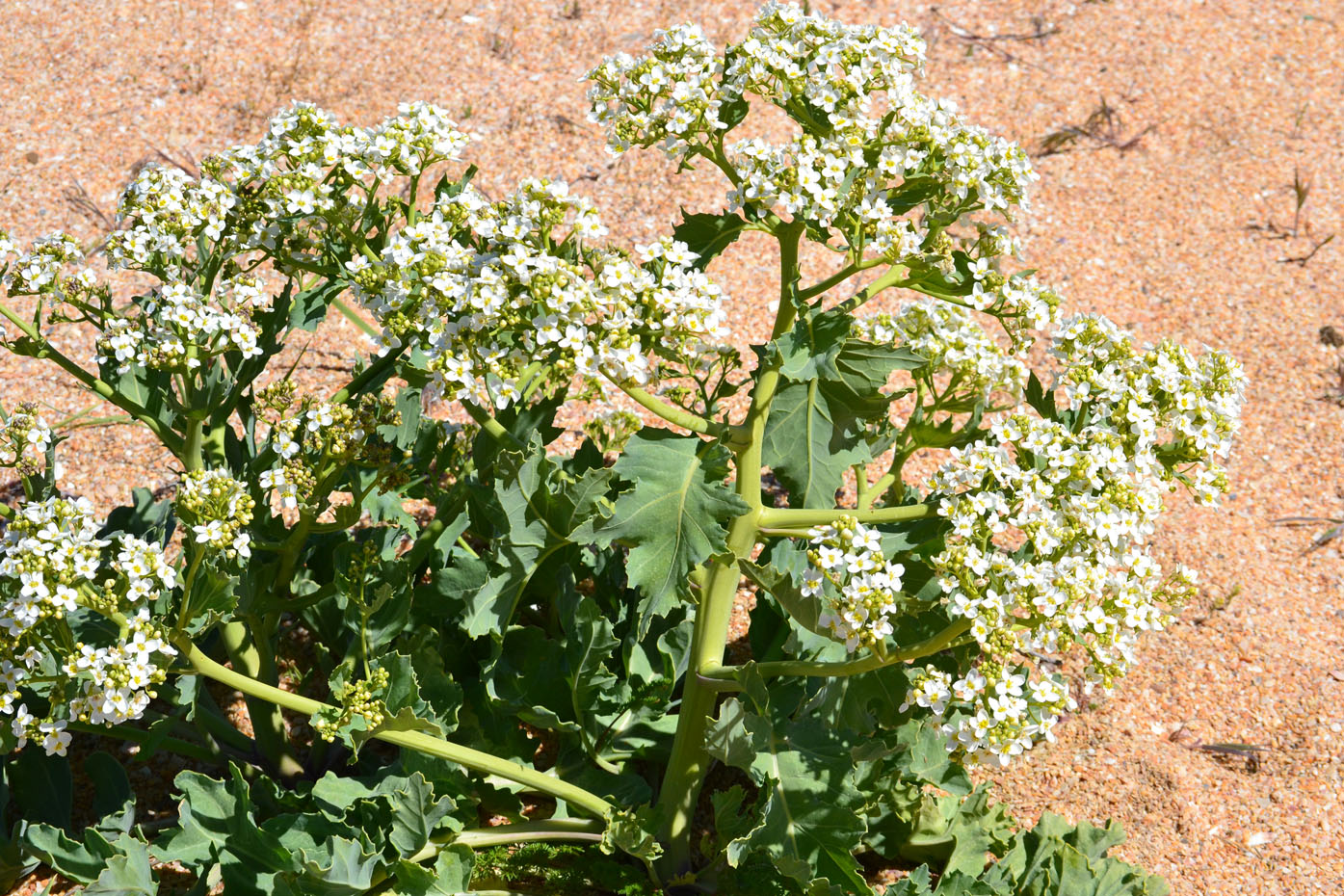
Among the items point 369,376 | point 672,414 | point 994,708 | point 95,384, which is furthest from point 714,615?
point 95,384

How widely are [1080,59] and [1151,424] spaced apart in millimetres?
4564

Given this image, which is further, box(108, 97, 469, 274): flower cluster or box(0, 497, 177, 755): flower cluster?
box(108, 97, 469, 274): flower cluster

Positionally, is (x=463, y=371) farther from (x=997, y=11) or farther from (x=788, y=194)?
(x=997, y=11)

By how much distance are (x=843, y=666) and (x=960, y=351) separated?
0.99 metres

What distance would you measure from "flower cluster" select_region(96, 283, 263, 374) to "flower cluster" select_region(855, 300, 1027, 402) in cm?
146

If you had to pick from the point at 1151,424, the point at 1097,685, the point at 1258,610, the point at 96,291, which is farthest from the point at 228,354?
the point at 1258,610

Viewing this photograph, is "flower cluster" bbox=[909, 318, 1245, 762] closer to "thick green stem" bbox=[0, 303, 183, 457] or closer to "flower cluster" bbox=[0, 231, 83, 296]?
"thick green stem" bbox=[0, 303, 183, 457]

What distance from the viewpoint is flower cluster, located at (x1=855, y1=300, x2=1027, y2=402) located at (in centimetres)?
302

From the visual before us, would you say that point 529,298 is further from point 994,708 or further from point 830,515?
point 994,708

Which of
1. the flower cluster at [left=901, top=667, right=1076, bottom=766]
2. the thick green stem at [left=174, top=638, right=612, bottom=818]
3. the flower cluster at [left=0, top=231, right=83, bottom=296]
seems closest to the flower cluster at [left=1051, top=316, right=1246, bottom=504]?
the flower cluster at [left=901, top=667, right=1076, bottom=766]

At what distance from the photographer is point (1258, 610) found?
409 cm

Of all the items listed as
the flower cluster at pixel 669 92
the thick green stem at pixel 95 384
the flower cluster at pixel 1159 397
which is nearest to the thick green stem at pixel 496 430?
the flower cluster at pixel 669 92

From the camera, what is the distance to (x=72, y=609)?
7.35 ft

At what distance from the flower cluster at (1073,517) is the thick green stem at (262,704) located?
5.39ft
